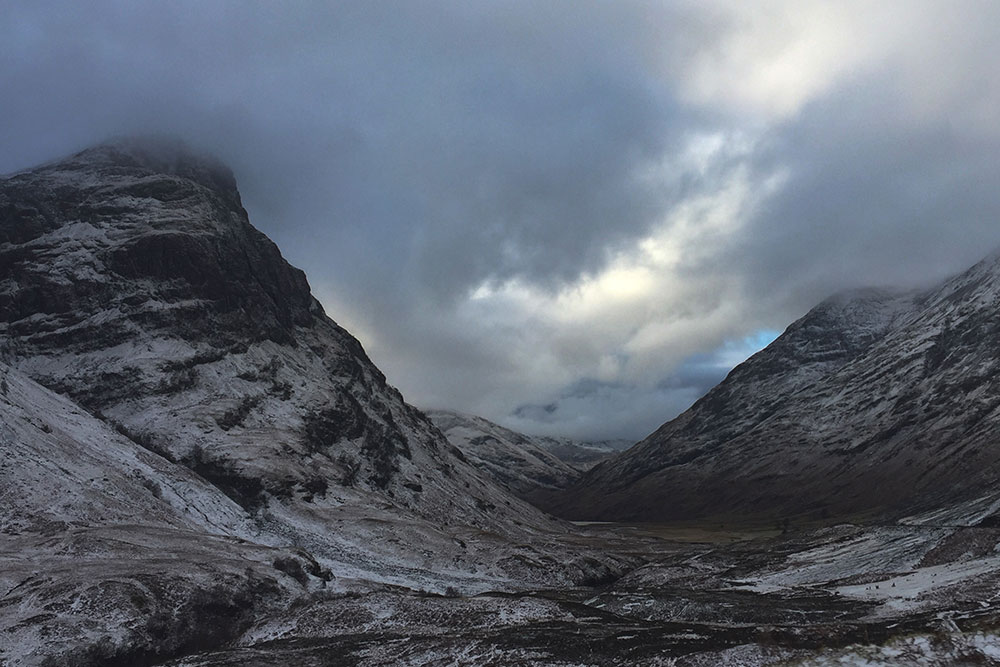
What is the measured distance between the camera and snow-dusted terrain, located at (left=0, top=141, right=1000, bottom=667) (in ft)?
143

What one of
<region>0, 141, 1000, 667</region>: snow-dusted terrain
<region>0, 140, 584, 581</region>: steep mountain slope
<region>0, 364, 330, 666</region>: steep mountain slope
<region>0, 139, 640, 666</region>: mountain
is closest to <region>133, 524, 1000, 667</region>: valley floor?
<region>0, 141, 1000, 667</region>: snow-dusted terrain

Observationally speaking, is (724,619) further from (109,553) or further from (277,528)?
(277,528)

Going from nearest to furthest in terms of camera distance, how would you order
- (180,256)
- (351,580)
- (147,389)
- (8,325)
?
(351,580) → (147,389) → (8,325) → (180,256)

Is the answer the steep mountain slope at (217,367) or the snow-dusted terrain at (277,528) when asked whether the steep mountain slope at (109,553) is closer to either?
the snow-dusted terrain at (277,528)

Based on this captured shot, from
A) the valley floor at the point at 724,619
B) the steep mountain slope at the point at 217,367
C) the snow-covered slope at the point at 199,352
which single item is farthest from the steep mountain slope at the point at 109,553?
the snow-covered slope at the point at 199,352

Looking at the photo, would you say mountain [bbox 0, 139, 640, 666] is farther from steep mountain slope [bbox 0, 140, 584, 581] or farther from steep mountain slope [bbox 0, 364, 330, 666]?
steep mountain slope [bbox 0, 140, 584, 581]

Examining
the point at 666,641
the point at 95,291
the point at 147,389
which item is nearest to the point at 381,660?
the point at 666,641

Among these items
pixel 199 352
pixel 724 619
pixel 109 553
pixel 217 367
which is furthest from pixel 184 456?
pixel 724 619

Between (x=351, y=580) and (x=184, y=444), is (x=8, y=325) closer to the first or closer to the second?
(x=184, y=444)

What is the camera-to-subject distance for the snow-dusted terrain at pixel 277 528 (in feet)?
143

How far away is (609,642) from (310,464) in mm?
98951

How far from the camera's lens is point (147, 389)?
135625 millimetres

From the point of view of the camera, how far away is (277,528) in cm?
10225

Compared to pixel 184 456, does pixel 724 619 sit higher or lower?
lower
